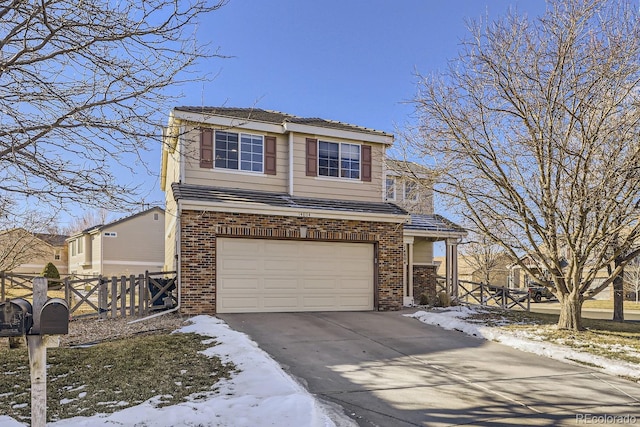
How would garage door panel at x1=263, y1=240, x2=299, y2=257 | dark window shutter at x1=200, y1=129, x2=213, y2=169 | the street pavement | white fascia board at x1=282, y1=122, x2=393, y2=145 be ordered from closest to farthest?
1. garage door panel at x1=263, y1=240, x2=299, y2=257
2. dark window shutter at x1=200, y1=129, x2=213, y2=169
3. white fascia board at x1=282, y1=122, x2=393, y2=145
4. the street pavement

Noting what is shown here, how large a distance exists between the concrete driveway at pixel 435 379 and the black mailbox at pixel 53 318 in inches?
134

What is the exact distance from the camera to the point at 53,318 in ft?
10.8

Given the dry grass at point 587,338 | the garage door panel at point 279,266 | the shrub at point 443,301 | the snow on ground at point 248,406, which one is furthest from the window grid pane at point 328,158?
the snow on ground at point 248,406

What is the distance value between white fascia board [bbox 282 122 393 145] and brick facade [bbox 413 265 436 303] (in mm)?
5632

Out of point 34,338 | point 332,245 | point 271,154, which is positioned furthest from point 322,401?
point 271,154

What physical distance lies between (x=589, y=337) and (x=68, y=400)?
1039cm

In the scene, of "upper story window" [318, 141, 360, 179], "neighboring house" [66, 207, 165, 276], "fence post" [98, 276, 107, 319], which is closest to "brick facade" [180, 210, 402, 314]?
"upper story window" [318, 141, 360, 179]

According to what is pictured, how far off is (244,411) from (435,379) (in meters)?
3.30

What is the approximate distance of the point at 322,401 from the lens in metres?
5.86

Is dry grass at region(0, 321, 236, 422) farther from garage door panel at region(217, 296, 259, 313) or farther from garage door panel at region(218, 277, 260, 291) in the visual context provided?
garage door panel at region(218, 277, 260, 291)

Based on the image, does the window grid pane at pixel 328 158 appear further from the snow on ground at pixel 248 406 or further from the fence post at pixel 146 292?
the snow on ground at pixel 248 406

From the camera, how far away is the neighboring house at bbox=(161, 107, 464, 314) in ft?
40.8

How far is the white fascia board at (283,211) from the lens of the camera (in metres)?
12.3

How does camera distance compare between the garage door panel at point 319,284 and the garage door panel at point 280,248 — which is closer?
the garage door panel at point 280,248
